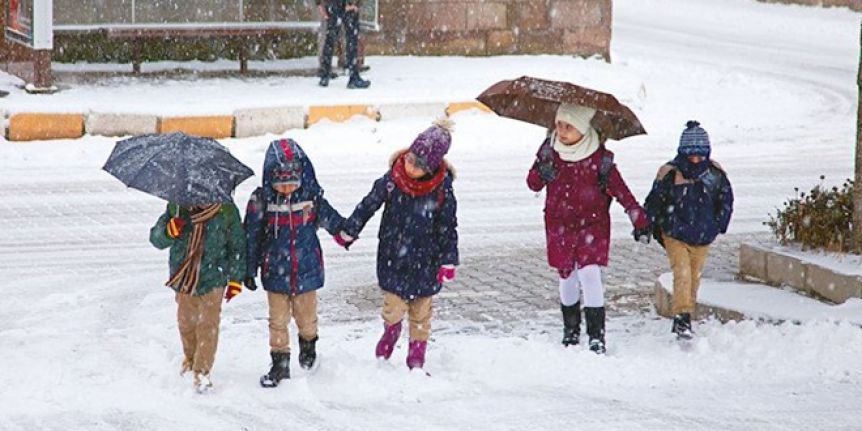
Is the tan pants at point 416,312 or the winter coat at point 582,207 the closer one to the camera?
the tan pants at point 416,312

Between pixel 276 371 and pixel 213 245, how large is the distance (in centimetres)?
77

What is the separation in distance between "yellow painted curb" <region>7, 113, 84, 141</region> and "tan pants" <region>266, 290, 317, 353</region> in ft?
28.0

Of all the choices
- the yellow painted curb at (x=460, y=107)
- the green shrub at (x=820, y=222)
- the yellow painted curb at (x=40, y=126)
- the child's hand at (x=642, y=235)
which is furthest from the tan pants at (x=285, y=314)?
the yellow painted curb at (x=460, y=107)

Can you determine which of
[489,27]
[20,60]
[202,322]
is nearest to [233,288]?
[202,322]

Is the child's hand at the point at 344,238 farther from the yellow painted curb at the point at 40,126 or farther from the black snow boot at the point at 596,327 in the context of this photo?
the yellow painted curb at the point at 40,126

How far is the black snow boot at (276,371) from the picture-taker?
8.10 m

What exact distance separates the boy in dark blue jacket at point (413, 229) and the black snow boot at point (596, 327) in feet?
3.53

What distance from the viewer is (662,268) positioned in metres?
11.6

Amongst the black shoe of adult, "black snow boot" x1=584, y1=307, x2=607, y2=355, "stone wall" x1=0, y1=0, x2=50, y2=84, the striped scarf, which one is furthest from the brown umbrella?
the black shoe of adult

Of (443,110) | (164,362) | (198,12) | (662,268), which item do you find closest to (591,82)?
(443,110)

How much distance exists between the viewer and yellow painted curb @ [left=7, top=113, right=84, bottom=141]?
1598cm

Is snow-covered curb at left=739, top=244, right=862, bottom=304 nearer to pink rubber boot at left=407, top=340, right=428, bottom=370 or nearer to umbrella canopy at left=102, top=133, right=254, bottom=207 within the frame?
pink rubber boot at left=407, top=340, right=428, bottom=370

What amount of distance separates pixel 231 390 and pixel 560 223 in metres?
2.07

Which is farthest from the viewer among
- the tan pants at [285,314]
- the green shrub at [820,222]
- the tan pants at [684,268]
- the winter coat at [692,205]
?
the green shrub at [820,222]
